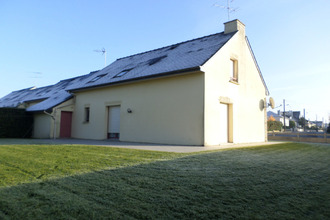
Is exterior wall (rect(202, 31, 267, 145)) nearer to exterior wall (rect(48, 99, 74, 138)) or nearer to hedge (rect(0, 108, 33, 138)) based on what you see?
exterior wall (rect(48, 99, 74, 138))

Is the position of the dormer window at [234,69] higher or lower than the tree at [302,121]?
higher

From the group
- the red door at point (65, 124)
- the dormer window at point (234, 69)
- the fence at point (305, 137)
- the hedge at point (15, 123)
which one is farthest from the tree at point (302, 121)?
the hedge at point (15, 123)

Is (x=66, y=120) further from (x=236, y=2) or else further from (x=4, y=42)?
(x=236, y=2)

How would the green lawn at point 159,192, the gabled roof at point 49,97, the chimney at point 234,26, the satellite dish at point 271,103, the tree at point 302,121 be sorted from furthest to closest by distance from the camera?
the tree at point 302,121
the gabled roof at point 49,97
the satellite dish at point 271,103
the chimney at point 234,26
the green lawn at point 159,192

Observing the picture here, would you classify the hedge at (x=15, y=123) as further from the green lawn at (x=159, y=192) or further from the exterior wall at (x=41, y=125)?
the green lawn at (x=159, y=192)

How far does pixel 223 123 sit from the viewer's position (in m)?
11.3

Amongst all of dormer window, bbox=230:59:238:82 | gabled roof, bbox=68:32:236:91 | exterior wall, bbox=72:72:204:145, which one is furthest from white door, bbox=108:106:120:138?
dormer window, bbox=230:59:238:82

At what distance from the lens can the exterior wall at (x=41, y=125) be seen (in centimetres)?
1484

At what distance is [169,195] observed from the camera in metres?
2.91

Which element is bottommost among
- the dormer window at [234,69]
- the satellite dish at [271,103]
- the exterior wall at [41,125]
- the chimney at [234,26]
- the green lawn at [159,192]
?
the green lawn at [159,192]

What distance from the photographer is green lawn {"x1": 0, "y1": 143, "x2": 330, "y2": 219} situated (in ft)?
7.86

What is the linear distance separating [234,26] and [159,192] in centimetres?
1240

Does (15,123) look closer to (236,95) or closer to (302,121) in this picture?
(236,95)

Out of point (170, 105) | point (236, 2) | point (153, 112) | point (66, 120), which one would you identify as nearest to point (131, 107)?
point (153, 112)
